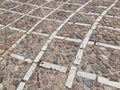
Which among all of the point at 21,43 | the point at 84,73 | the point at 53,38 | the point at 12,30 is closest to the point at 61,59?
the point at 84,73

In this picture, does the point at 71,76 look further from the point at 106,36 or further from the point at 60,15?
the point at 60,15

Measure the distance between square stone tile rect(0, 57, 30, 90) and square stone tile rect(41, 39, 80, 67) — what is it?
1.96ft

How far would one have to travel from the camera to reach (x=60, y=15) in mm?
7090

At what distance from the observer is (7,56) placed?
486 cm

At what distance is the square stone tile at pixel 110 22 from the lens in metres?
6.12

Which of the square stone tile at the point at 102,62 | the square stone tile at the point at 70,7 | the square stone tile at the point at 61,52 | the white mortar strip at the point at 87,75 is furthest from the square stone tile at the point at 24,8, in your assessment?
the white mortar strip at the point at 87,75

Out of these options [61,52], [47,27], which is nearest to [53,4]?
[47,27]

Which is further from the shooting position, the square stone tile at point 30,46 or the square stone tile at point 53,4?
the square stone tile at point 53,4

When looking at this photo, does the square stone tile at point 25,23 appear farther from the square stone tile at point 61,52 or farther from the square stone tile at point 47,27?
the square stone tile at point 61,52

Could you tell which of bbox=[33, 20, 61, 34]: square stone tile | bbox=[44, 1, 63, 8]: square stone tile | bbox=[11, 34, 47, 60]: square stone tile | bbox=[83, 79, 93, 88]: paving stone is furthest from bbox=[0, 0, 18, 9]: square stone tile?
bbox=[83, 79, 93, 88]: paving stone

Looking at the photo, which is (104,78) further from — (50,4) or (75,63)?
(50,4)

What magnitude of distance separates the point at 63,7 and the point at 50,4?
773 mm

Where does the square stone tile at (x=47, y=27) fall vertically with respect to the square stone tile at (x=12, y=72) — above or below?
above

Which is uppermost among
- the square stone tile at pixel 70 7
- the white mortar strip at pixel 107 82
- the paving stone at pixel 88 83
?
the square stone tile at pixel 70 7
